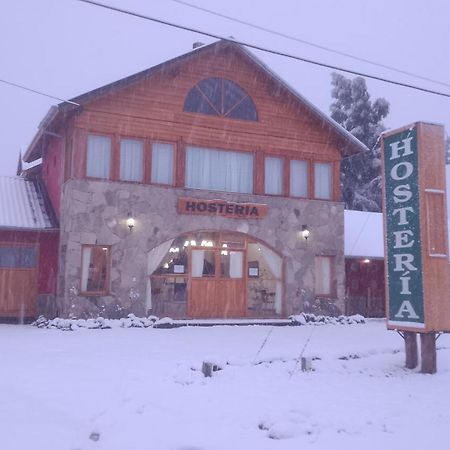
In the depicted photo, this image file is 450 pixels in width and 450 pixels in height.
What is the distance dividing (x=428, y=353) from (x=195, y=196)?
984cm

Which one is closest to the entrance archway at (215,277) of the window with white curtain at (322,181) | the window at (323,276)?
the window at (323,276)

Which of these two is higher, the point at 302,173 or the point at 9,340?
the point at 302,173

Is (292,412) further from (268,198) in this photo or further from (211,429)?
(268,198)

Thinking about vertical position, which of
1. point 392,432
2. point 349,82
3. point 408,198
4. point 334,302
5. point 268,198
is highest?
point 349,82

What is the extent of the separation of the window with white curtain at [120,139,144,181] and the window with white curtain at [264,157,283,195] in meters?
4.24

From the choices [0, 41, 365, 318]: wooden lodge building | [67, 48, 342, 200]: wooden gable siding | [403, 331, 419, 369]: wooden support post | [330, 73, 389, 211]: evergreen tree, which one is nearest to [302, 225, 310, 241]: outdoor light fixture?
[0, 41, 365, 318]: wooden lodge building

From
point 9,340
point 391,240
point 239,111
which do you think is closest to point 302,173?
point 239,111

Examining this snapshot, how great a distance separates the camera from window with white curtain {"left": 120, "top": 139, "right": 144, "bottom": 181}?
18.3 m

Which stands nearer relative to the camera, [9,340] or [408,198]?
[408,198]

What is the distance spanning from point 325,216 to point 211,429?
1465 centimetres

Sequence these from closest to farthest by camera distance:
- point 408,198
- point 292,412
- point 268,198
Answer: point 292,412 → point 408,198 → point 268,198

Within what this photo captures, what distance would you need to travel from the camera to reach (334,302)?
20.6 meters

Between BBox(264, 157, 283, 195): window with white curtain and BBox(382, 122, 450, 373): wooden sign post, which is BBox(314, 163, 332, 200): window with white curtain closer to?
BBox(264, 157, 283, 195): window with white curtain

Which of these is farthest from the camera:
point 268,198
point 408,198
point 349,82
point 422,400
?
point 349,82
